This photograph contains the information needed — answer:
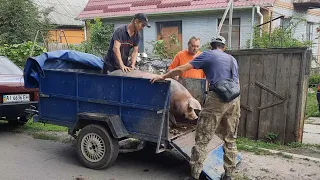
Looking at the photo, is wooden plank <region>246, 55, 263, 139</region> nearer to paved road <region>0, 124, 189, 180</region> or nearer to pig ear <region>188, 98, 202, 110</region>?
paved road <region>0, 124, 189, 180</region>

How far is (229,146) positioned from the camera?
187 inches

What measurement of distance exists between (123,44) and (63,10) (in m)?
24.1

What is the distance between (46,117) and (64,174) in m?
1.13

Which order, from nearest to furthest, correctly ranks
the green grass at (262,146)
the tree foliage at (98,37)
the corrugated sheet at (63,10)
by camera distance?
the green grass at (262,146) → the tree foliage at (98,37) → the corrugated sheet at (63,10)

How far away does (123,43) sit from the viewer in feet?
18.9

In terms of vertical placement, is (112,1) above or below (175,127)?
above

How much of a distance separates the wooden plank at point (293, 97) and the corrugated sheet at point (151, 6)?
8.00 metres

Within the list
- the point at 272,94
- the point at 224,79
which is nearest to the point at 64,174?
the point at 224,79

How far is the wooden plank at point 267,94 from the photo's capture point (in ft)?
21.6

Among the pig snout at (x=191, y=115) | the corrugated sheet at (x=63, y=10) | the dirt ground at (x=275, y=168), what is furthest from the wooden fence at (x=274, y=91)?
the corrugated sheet at (x=63, y=10)

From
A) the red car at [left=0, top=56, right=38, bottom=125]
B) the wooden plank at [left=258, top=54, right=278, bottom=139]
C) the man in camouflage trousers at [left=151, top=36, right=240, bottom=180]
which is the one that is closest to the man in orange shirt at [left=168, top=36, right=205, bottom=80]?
the wooden plank at [left=258, top=54, right=278, bottom=139]

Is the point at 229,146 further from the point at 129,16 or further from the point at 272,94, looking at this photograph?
the point at 129,16

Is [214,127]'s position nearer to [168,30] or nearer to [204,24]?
[204,24]

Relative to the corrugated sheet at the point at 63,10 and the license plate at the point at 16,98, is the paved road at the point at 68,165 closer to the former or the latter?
the license plate at the point at 16,98
